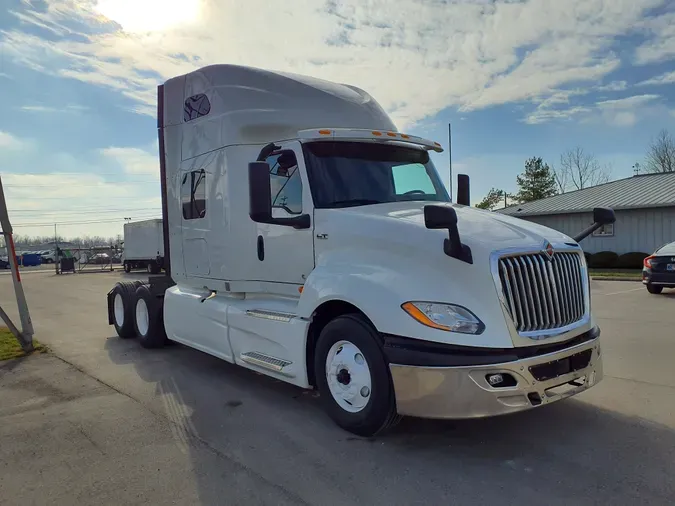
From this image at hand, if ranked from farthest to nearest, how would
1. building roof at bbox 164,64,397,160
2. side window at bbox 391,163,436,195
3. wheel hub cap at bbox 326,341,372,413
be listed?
building roof at bbox 164,64,397,160
side window at bbox 391,163,436,195
wheel hub cap at bbox 326,341,372,413

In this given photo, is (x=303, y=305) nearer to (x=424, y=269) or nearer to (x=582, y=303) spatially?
(x=424, y=269)

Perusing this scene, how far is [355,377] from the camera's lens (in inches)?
172

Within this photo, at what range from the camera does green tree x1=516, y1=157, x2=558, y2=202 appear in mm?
51719

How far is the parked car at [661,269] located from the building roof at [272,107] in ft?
36.2

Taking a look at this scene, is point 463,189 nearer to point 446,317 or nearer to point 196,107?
point 446,317

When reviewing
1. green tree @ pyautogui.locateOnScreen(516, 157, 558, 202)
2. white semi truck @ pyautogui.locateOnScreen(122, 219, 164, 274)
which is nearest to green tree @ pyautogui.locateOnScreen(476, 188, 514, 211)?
green tree @ pyautogui.locateOnScreen(516, 157, 558, 202)

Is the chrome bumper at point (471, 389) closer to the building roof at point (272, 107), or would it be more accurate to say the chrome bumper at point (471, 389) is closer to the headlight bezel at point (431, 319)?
the headlight bezel at point (431, 319)

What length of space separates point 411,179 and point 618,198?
25.8m

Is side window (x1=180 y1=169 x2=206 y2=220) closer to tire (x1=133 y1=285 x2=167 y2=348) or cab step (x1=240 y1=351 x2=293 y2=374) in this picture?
tire (x1=133 y1=285 x2=167 y2=348)

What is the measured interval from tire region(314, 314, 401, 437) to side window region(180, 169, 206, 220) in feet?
9.75

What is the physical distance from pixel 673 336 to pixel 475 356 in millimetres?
6344

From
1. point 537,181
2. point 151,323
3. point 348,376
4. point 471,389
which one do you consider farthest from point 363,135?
point 537,181

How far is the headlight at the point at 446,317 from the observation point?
3.82 meters

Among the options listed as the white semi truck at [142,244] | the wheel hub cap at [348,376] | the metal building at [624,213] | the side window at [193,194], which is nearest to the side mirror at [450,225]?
the wheel hub cap at [348,376]
